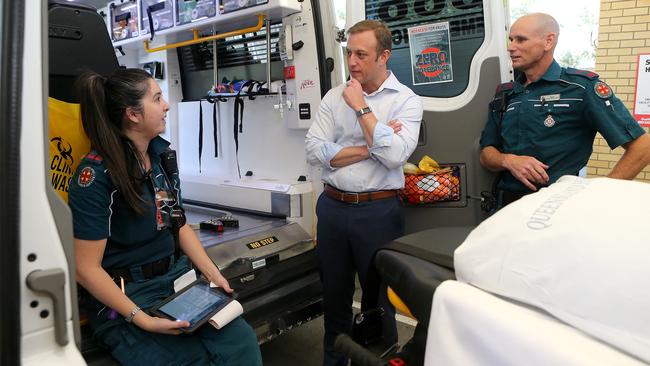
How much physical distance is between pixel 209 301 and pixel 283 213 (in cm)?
152

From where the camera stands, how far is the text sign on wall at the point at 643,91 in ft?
15.7

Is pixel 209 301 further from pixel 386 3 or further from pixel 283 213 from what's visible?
pixel 386 3

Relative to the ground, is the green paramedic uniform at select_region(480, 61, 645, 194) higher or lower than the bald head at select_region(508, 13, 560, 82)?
lower

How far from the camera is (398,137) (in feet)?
8.12

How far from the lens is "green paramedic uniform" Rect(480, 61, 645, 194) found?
232 cm

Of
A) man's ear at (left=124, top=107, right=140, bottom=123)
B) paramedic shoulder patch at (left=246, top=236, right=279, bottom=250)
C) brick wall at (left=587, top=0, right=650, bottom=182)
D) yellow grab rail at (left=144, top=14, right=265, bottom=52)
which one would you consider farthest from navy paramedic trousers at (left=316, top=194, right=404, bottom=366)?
brick wall at (left=587, top=0, right=650, bottom=182)

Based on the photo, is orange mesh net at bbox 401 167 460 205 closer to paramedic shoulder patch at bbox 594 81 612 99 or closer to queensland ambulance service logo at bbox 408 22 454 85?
queensland ambulance service logo at bbox 408 22 454 85

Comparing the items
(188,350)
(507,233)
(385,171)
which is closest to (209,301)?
(188,350)

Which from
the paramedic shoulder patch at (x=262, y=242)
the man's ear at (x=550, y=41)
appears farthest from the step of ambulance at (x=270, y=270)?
the man's ear at (x=550, y=41)

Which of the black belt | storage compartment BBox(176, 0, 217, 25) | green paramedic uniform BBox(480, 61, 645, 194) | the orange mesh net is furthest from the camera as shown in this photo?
storage compartment BBox(176, 0, 217, 25)

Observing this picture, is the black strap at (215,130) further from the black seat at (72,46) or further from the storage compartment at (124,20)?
→ the black seat at (72,46)

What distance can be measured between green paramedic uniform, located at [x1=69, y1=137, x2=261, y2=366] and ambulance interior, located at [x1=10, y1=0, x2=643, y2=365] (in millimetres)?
274

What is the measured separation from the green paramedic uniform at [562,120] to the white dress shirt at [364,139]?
54 cm

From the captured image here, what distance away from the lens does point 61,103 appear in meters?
2.26
